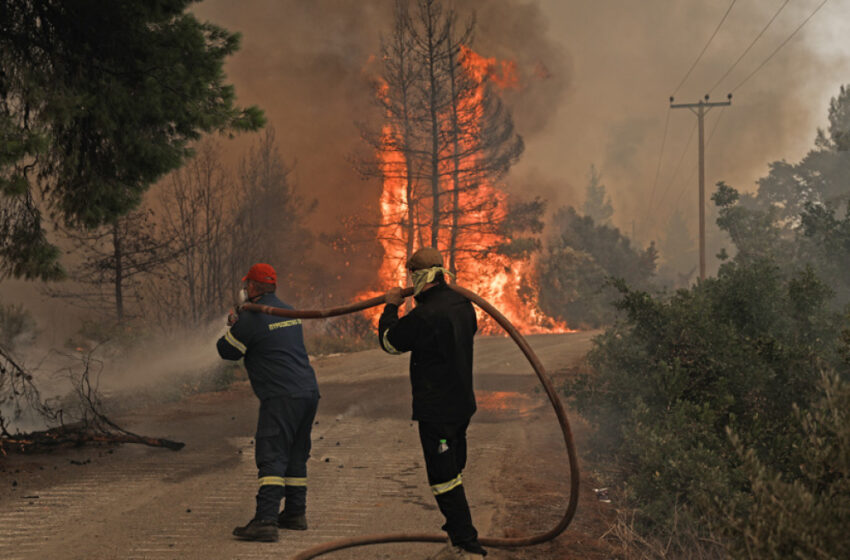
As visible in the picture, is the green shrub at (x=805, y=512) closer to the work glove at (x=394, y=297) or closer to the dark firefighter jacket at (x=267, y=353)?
the work glove at (x=394, y=297)

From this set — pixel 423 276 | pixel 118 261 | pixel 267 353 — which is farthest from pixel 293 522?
pixel 118 261

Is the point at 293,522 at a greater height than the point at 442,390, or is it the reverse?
the point at 442,390

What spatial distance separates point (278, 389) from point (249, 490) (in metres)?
1.89

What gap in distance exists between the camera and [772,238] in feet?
102

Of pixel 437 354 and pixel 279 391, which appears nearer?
pixel 437 354

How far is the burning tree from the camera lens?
3062 centimetres

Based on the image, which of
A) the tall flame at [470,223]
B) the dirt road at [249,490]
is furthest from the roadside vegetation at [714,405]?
the tall flame at [470,223]

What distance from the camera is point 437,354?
5.25m

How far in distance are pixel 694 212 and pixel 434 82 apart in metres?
110

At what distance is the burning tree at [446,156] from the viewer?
30.6 m

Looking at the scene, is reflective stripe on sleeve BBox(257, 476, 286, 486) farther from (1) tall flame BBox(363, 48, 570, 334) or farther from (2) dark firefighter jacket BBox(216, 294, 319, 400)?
(1) tall flame BBox(363, 48, 570, 334)

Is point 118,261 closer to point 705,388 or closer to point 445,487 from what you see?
point 705,388

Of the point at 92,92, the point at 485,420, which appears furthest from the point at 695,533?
the point at 92,92

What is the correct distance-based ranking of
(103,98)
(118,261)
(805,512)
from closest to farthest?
(805,512)
(103,98)
(118,261)
